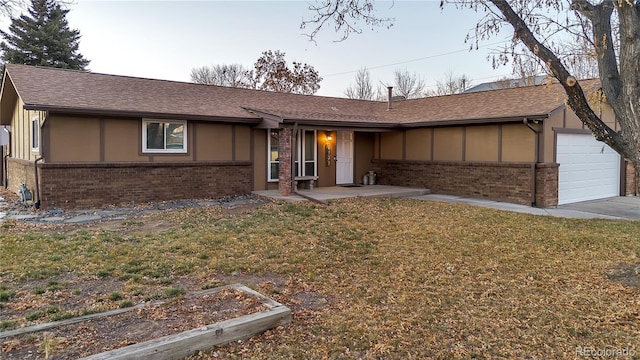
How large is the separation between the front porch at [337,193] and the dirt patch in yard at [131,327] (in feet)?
24.1

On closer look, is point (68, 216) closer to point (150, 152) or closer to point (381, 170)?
point (150, 152)

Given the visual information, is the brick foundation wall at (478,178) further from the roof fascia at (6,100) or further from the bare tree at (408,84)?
the bare tree at (408,84)

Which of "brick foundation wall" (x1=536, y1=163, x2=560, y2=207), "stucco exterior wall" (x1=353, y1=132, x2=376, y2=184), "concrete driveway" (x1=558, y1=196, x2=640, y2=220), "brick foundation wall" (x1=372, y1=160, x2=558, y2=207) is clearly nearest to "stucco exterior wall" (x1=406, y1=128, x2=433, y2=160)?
"brick foundation wall" (x1=372, y1=160, x2=558, y2=207)

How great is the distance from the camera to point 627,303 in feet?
13.9

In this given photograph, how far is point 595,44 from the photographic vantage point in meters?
5.09

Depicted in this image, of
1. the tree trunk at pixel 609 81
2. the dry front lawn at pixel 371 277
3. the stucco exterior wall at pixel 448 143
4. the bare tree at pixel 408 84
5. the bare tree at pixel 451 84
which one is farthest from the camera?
the bare tree at pixel 408 84

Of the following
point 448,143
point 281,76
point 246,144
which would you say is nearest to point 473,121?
point 448,143

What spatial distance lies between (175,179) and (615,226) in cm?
1059

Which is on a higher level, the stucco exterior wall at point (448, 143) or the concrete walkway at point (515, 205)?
the stucco exterior wall at point (448, 143)

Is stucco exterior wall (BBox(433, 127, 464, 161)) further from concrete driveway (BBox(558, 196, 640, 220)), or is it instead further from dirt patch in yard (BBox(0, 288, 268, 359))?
dirt patch in yard (BBox(0, 288, 268, 359))

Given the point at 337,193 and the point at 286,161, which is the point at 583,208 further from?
the point at 286,161

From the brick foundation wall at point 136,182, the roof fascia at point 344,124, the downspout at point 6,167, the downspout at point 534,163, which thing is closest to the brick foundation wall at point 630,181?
the downspout at point 534,163

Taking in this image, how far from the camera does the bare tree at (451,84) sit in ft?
129

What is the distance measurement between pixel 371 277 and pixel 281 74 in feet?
89.5
